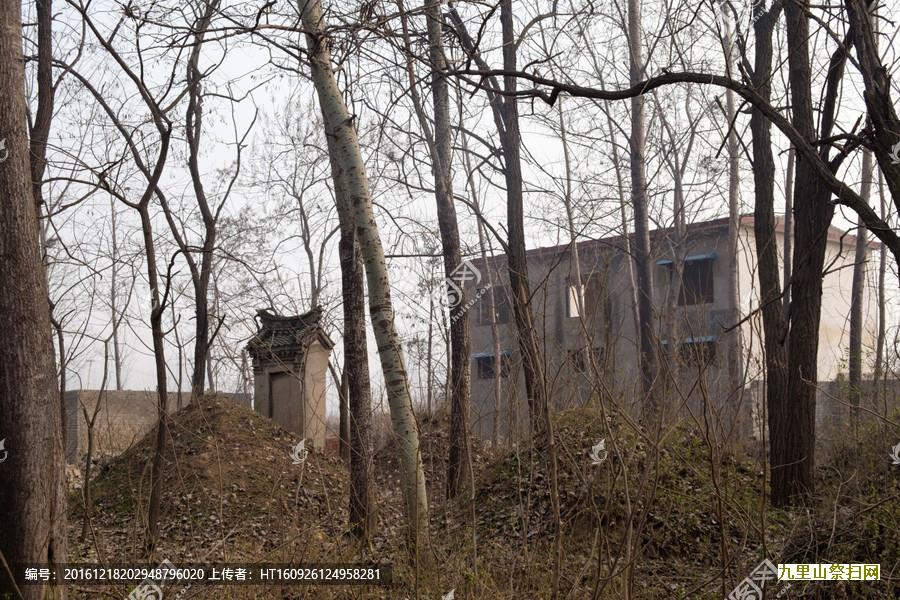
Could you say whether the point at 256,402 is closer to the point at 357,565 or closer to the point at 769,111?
the point at 357,565

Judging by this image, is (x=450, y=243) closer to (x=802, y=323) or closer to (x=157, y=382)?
(x=802, y=323)

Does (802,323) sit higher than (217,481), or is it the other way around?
(802,323)

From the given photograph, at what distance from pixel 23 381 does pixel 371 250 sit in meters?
2.28

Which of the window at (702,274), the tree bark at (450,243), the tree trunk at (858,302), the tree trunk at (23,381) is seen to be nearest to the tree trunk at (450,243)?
A: the tree bark at (450,243)

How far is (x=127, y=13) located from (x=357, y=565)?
11.7ft

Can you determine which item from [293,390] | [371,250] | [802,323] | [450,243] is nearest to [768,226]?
[802,323]

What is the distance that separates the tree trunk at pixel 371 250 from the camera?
205 inches

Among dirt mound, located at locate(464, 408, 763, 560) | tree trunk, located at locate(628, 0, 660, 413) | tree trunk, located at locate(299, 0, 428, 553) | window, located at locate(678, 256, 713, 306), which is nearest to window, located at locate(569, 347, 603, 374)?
tree trunk, located at locate(299, 0, 428, 553)

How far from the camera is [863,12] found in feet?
11.7

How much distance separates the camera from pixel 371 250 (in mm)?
5488

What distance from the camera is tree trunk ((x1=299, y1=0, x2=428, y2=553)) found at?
5216mm

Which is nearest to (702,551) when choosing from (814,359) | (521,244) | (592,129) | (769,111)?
(814,359)

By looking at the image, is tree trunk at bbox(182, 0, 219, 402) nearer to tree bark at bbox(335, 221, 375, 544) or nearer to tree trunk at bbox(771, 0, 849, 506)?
tree bark at bbox(335, 221, 375, 544)

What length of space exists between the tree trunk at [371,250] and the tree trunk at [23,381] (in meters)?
1.93
